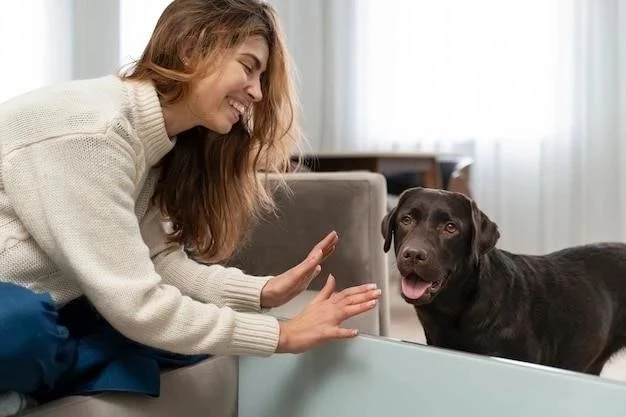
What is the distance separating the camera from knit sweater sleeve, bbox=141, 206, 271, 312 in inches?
43.1

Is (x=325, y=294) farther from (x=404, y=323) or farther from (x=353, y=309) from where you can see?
(x=404, y=323)

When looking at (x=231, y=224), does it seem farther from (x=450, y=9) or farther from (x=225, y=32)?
(x=450, y=9)

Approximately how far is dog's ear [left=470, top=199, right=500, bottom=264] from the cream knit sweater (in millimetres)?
354

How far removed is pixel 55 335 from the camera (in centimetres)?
85

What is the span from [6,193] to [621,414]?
80 cm

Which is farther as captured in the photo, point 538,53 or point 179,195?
point 538,53

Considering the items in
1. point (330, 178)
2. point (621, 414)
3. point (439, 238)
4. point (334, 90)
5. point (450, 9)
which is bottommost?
point (621, 414)

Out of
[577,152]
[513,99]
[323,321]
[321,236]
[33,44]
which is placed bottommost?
[323,321]

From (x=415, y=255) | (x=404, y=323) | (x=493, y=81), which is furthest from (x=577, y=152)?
(x=415, y=255)

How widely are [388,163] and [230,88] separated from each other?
107cm

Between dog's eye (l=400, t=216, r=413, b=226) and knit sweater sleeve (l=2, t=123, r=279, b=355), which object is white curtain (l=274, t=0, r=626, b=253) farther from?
knit sweater sleeve (l=2, t=123, r=279, b=355)

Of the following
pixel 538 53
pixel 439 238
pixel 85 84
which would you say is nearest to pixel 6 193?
pixel 85 84

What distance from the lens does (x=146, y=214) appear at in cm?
115

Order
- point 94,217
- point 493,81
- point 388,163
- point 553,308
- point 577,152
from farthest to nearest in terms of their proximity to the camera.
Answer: point 493,81 → point 577,152 → point 388,163 → point 553,308 → point 94,217
